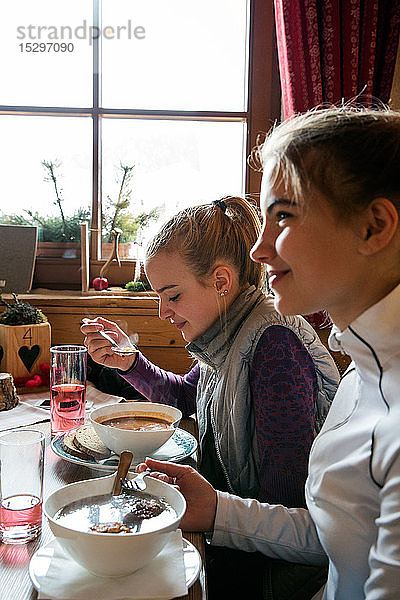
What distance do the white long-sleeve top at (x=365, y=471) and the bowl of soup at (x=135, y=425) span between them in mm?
326

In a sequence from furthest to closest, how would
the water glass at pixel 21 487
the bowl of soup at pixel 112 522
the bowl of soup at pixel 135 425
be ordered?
the bowl of soup at pixel 135 425
the water glass at pixel 21 487
the bowl of soup at pixel 112 522

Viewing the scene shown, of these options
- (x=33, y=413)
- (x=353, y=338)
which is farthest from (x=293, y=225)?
(x=33, y=413)

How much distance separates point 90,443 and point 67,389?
0.26 m

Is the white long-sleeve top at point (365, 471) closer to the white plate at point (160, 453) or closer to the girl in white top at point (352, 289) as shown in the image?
the girl in white top at point (352, 289)

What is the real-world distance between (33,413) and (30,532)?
0.74 metres

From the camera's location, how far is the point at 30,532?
872 mm

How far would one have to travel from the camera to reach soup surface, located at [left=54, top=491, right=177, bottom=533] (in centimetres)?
76

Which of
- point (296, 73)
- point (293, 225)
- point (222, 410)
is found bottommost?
point (222, 410)

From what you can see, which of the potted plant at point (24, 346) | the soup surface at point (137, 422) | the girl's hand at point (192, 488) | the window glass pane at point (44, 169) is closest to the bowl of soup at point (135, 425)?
the soup surface at point (137, 422)

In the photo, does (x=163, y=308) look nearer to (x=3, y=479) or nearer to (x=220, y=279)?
(x=220, y=279)

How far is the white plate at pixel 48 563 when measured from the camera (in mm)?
734

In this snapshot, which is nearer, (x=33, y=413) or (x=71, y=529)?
(x=71, y=529)
